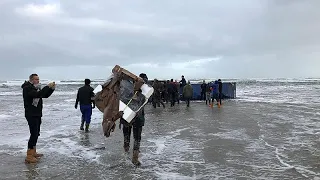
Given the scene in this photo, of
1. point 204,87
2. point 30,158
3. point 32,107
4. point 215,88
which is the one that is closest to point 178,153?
point 30,158

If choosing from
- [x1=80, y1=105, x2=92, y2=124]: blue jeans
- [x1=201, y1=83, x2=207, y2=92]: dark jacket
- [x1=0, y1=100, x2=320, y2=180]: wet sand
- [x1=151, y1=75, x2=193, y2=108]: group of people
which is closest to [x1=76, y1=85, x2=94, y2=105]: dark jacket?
[x1=80, y1=105, x2=92, y2=124]: blue jeans

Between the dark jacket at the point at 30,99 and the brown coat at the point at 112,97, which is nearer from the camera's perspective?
the brown coat at the point at 112,97

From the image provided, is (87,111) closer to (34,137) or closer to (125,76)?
(34,137)

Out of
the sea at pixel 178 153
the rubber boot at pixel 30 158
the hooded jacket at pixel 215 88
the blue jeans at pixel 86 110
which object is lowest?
the sea at pixel 178 153

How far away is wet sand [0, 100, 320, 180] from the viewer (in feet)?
22.2

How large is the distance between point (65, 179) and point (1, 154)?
3230 millimetres

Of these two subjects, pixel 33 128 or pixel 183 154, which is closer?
pixel 33 128

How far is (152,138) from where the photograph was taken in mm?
10805

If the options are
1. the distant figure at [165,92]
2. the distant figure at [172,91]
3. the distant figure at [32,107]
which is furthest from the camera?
the distant figure at [165,92]

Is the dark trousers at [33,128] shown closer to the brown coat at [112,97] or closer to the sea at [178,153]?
the sea at [178,153]

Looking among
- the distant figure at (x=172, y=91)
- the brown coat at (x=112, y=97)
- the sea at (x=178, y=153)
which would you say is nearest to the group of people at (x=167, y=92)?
the distant figure at (x=172, y=91)

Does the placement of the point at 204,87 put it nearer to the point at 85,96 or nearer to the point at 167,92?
the point at 167,92

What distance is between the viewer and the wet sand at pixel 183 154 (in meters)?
6.78

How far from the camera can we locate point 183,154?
845 centimetres
